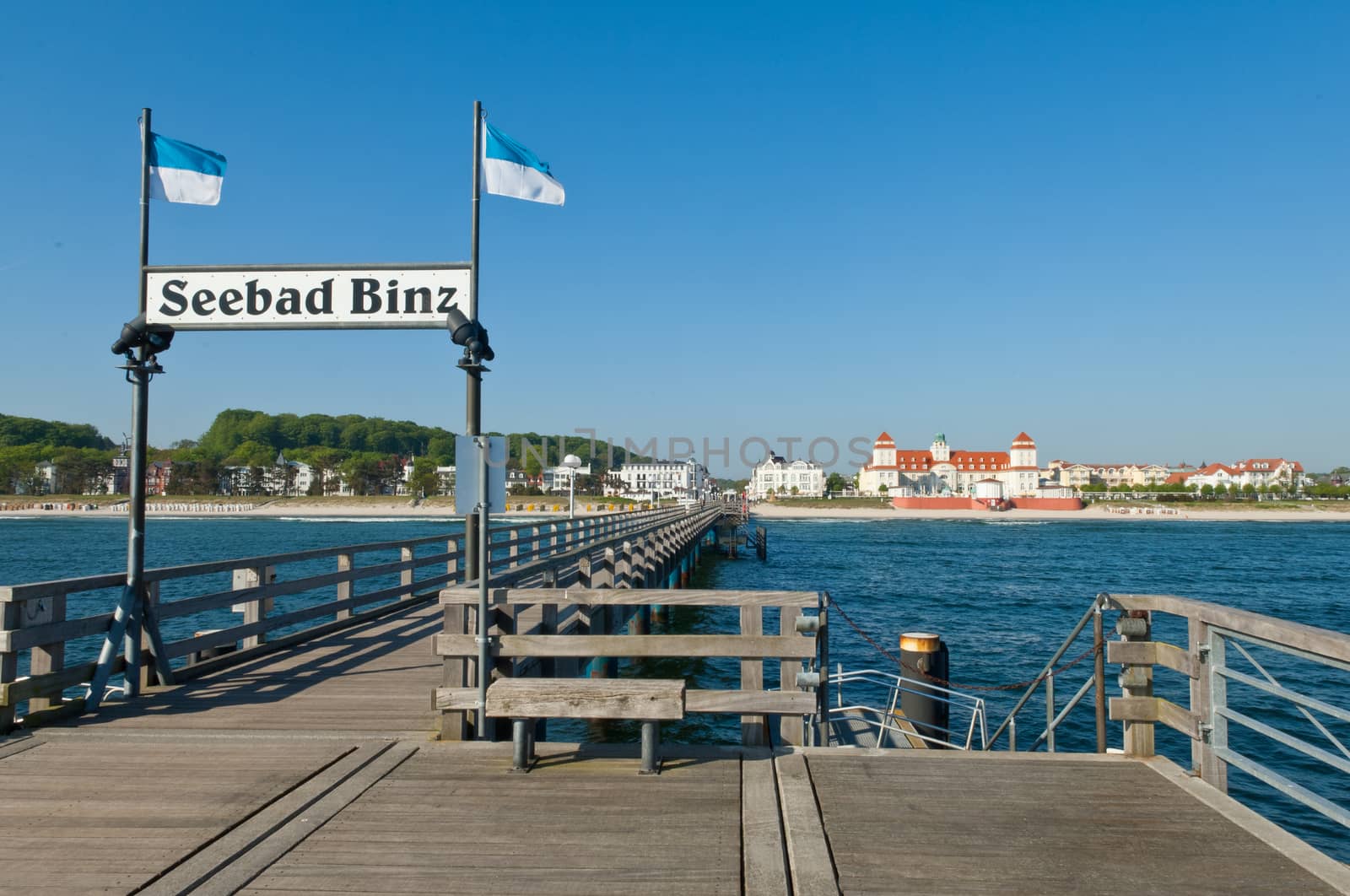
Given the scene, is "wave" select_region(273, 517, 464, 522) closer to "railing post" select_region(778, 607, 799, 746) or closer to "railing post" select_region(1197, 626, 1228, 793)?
"railing post" select_region(778, 607, 799, 746)

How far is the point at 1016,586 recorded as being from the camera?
119 feet

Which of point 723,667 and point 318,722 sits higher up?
point 318,722

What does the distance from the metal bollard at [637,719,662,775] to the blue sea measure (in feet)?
14.3

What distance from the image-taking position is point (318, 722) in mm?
6520

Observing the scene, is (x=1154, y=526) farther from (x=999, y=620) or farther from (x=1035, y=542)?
(x=999, y=620)

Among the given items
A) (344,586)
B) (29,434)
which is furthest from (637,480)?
(344,586)

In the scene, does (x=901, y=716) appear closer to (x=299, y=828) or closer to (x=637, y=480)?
(x=299, y=828)

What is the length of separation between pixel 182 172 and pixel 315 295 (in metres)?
1.83

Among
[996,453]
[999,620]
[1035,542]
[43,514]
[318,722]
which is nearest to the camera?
[318,722]

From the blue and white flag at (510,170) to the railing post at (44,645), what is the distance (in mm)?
5316

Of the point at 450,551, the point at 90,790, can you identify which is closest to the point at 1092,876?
the point at 90,790

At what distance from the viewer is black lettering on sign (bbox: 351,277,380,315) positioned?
810 centimetres

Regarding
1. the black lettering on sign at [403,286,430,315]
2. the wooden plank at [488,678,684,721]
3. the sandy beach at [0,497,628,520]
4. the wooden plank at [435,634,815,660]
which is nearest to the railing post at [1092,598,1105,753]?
the wooden plank at [435,634,815,660]

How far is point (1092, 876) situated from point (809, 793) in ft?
4.80
